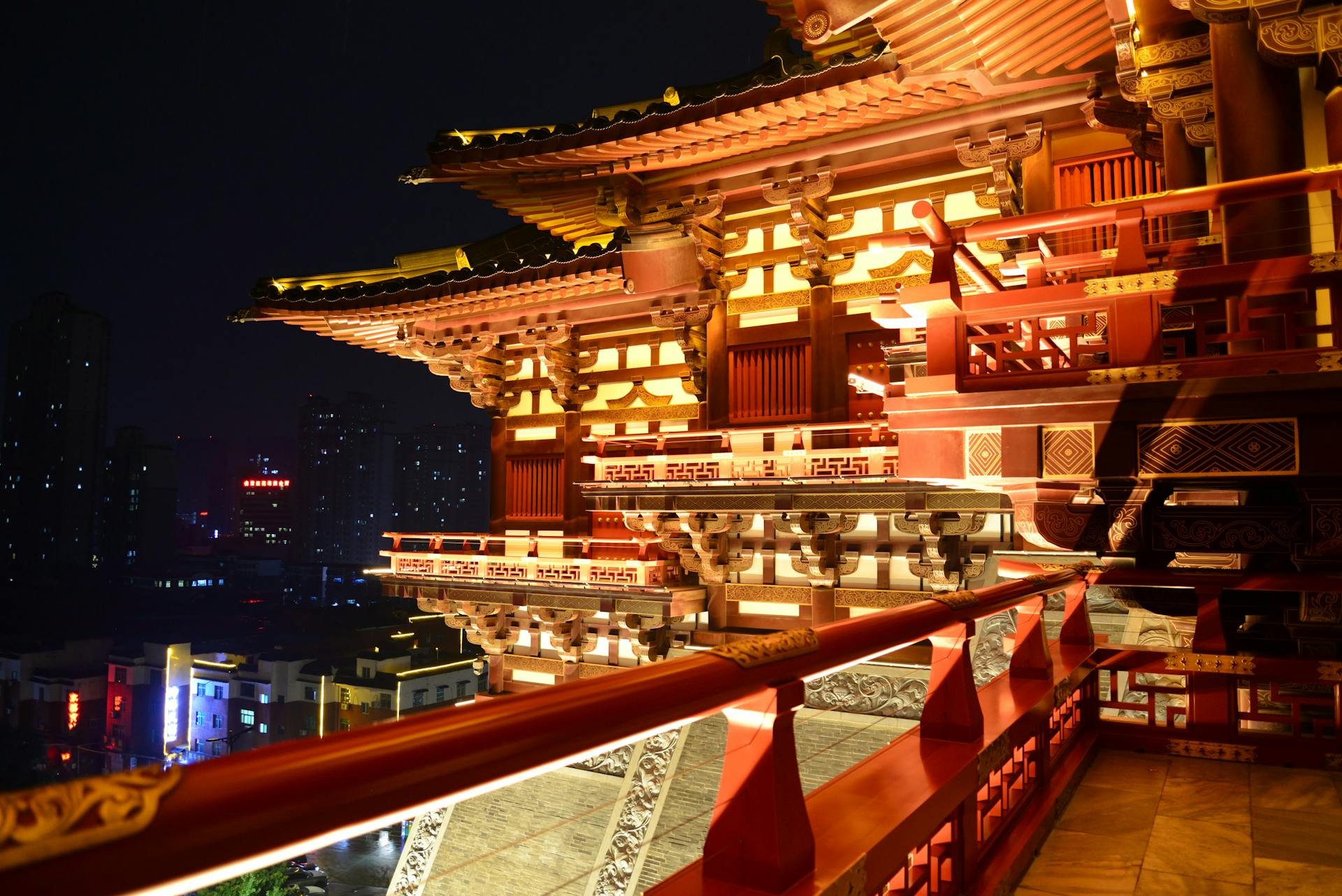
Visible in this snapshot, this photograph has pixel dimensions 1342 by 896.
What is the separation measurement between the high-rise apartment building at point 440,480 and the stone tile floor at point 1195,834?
72.2 m

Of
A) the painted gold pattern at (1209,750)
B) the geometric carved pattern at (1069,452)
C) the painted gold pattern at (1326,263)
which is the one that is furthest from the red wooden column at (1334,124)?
the painted gold pattern at (1209,750)

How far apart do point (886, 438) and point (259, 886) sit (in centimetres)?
1847

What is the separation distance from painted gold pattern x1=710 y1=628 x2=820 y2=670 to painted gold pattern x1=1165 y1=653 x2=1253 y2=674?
11.6 ft

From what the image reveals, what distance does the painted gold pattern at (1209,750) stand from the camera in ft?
14.0

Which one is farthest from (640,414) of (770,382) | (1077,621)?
(1077,621)

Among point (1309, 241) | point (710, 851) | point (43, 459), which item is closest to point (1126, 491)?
point (1309, 241)

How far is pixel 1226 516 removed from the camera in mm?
4539

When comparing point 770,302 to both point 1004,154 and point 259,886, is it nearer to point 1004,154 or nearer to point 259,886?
point 1004,154

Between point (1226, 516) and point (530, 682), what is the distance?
9.24 metres

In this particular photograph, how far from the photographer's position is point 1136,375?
4316mm

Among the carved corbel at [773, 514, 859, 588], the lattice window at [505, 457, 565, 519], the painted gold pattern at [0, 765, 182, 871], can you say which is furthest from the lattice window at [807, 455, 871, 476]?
the painted gold pattern at [0, 765, 182, 871]

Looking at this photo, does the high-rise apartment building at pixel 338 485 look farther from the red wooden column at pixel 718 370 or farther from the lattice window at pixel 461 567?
the red wooden column at pixel 718 370

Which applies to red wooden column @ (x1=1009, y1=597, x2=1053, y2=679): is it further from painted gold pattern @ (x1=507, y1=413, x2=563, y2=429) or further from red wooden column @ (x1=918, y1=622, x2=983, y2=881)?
painted gold pattern @ (x1=507, y1=413, x2=563, y2=429)

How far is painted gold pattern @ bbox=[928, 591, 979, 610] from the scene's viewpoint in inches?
101
